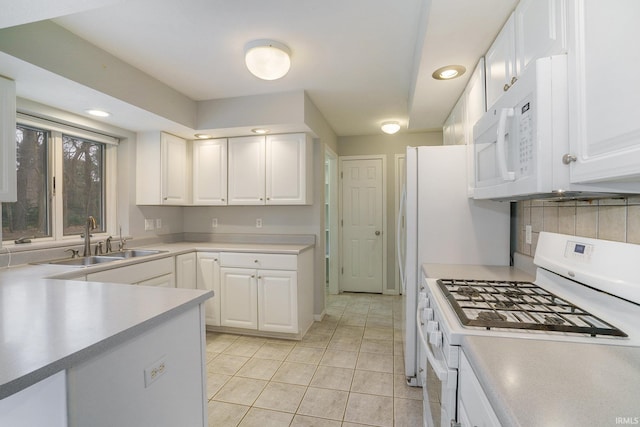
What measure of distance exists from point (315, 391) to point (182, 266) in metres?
1.64

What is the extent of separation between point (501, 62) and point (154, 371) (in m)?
1.99

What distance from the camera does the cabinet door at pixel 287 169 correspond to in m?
3.09

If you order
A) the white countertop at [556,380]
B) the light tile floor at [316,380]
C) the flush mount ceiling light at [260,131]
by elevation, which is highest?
the flush mount ceiling light at [260,131]

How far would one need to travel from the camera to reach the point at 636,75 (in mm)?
680

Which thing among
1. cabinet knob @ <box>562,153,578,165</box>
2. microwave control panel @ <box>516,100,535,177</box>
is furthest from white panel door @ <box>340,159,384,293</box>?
cabinet knob @ <box>562,153,578,165</box>

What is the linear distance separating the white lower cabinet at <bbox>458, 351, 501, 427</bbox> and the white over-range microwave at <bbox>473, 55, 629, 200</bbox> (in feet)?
2.00

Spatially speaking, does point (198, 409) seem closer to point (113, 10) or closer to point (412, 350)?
point (412, 350)

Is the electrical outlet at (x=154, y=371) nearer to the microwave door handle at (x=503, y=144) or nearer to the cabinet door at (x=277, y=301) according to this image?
the microwave door handle at (x=503, y=144)

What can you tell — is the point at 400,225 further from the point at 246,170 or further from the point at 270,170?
the point at 246,170

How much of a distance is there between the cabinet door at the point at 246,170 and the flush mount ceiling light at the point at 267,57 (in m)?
1.17

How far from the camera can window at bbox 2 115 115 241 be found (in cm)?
226

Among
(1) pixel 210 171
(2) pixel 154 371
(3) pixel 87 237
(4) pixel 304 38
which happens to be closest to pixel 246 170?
(1) pixel 210 171

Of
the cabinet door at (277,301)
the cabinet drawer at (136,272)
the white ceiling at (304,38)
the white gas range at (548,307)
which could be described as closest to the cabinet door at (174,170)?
the white ceiling at (304,38)

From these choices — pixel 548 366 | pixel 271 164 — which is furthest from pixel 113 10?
pixel 548 366
